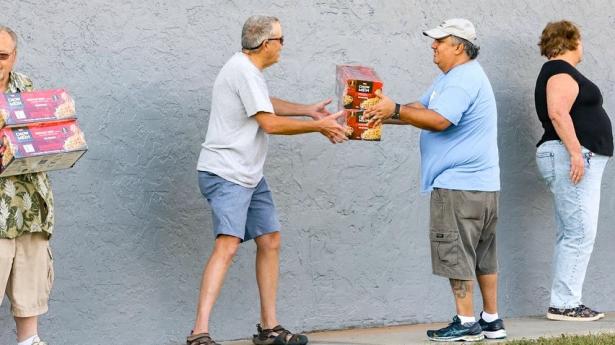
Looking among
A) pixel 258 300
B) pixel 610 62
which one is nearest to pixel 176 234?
pixel 258 300

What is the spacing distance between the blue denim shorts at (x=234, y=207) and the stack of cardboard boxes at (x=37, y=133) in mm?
926

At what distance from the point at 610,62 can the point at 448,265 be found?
2.63 metres

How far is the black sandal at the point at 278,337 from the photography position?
6.66 m

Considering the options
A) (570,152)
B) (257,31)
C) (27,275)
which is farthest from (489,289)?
(27,275)

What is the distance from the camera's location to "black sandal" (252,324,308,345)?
6660mm

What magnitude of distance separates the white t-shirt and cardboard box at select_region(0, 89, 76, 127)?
929 millimetres

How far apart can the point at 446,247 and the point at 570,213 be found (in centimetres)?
144

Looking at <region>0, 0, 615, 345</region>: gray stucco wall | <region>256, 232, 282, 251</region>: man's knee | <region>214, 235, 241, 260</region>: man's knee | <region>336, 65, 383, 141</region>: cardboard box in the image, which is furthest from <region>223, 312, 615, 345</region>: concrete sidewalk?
<region>336, 65, 383, 141</region>: cardboard box

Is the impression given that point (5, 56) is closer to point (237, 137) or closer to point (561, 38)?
point (237, 137)

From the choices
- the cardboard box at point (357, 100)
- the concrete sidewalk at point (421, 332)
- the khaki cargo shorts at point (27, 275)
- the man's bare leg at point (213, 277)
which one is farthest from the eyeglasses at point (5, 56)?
the concrete sidewalk at point (421, 332)

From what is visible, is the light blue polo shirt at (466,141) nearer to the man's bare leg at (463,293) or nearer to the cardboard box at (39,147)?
the man's bare leg at (463,293)

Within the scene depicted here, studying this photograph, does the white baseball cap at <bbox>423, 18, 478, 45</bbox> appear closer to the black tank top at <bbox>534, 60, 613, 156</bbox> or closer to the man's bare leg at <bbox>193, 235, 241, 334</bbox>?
the black tank top at <bbox>534, 60, 613, 156</bbox>

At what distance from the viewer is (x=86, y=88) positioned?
6520mm

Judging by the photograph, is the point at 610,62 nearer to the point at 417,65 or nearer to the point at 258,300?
the point at 417,65
